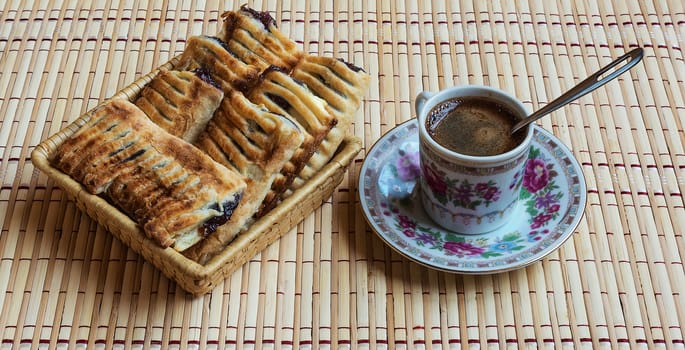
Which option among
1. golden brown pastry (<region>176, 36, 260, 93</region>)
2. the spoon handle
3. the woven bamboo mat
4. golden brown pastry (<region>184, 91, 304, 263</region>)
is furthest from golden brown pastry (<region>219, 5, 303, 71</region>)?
the spoon handle

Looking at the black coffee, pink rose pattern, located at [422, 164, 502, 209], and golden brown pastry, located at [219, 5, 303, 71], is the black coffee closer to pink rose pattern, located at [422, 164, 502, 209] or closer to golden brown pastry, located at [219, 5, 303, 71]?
pink rose pattern, located at [422, 164, 502, 209]

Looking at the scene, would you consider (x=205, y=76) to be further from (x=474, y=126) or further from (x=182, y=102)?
(x=474, y=126)

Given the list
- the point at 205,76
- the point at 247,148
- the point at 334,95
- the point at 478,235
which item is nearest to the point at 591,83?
the point at 478,235

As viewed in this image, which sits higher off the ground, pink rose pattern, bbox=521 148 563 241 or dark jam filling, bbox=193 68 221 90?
dark jam filling, bbox=193 68 221 90

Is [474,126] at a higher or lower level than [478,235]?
higher

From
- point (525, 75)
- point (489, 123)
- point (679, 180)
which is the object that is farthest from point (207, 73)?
point (679, 180)

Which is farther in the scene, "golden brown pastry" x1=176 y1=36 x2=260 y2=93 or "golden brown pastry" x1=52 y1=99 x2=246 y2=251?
"golden brown pastry" x1=176 y1=36 x2=260 y2=93

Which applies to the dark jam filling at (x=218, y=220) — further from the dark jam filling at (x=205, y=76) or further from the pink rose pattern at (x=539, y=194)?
the pink rose pattern at (x=539, y=194)
